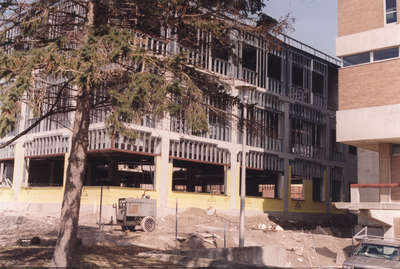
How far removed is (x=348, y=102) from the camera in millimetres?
28531

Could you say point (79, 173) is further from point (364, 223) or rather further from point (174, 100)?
point (364, 223)

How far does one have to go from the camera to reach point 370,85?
2775cm

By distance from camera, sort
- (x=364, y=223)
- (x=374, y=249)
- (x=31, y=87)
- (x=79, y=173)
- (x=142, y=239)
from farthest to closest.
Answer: (x=364, y=223) → (x=142, y=239) → (x=374, y=249) → (x=79, y=173) → (x=31, y=87)

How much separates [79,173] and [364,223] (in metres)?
19.5

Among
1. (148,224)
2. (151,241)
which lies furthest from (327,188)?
(151,241)

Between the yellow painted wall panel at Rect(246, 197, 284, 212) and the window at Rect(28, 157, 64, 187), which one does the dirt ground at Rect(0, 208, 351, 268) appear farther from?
the window at Rect(28, 157, 64, 187)

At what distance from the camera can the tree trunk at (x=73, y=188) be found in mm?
12621

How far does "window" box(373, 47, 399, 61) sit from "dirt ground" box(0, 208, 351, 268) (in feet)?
35.0

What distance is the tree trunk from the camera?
12621 millimetres

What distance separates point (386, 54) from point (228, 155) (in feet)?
50.2

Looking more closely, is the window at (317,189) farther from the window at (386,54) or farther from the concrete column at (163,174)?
the window at (386,54)

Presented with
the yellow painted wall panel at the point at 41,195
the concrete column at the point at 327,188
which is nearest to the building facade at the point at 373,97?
the concrete column at the point at 327,188

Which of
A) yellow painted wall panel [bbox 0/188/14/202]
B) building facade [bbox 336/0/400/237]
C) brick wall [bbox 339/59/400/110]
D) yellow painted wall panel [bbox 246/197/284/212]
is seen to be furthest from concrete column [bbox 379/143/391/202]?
yellow painted wall panel [bbox 0/188/14/202]

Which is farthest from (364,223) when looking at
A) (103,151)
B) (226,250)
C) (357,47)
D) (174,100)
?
(174,100)
